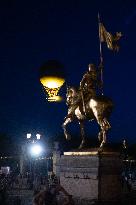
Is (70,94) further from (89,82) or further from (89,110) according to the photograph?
(89,110)

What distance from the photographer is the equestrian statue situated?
39.2 ft

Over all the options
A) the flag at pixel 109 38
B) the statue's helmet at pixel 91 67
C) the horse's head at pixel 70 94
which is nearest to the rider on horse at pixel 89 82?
the statue's helmet at pixel 91 67

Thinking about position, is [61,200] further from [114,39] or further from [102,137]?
[114,39]

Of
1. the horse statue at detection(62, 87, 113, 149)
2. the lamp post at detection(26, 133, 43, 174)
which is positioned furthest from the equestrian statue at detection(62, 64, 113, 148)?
the lamp post at detection(26, 133, 43, 174)

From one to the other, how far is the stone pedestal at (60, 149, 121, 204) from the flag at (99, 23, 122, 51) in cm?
377

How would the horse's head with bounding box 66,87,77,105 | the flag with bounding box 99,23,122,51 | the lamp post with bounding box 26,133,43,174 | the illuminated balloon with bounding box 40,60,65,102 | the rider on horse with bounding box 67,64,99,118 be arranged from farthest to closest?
1. the lamp post with bounding box 26,133,43,174
2. the flag with bounding box 99,23,122,51
3. the horse's head with bounding box 66,87,77,105
4. the rider on horse with bounding box 67,64,99,118
5. the illuminated balloon with bounding box 40,60,65,102

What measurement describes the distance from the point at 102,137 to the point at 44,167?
1246 inches

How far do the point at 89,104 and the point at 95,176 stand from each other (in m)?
2.27

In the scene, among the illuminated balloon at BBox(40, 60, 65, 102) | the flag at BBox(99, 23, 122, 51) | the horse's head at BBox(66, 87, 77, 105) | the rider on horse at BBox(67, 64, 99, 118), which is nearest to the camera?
the illuminated balloon at BBox(40, 60, 65, 102)

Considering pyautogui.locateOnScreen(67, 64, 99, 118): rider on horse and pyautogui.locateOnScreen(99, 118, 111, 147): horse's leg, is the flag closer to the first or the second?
pyautogui.locateOnScreen(67, 64, 99, 118): rider on horse

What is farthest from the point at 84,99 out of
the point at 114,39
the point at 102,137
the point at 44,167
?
the point at 44,167

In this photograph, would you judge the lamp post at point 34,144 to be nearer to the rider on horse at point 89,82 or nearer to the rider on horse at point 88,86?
the rider on horse at point 88,86

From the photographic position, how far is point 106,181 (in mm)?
11523

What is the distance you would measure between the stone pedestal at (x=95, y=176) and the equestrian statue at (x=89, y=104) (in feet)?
1.72
